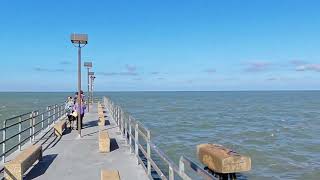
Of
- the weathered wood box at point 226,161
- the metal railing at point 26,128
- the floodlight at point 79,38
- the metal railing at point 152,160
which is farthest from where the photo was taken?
the floodlight at point 79,38

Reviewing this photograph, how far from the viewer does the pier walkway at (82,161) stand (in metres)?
8.22

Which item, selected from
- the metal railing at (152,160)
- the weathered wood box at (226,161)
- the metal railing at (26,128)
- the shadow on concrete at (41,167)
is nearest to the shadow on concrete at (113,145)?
the metal railing at (152,160)

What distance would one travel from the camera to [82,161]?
31.8 feet

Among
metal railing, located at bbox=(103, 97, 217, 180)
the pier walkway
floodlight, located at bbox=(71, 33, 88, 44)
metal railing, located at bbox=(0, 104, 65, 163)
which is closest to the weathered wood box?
metal railing, located at bbox=(103, 97, 217, 180)

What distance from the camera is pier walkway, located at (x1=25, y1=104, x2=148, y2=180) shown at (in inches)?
324

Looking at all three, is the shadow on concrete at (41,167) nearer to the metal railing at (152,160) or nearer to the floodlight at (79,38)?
the metal railing at (152,160)

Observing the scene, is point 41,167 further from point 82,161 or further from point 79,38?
point 79,38

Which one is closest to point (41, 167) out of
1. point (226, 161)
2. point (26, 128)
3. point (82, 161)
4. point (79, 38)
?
point (82, 161)

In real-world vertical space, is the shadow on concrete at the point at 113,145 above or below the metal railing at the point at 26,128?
below

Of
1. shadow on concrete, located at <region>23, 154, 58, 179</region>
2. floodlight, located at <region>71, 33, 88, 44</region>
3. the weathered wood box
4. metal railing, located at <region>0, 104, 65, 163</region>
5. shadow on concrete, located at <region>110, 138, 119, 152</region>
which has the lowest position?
shadow on concrete, located at <region>23, 154, 58, 179</region>

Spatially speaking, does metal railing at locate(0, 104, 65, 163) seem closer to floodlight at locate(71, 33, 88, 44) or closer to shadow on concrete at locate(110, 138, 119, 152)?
shadow on concrete at locate(110, 138, 119, 152)

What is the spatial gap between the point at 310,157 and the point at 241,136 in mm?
8616

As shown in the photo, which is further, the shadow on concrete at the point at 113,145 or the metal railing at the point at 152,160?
the shadow on concrete at the point at 113,145

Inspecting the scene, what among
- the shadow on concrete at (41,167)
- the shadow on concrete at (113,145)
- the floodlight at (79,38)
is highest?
the floodlight at (79,38)
